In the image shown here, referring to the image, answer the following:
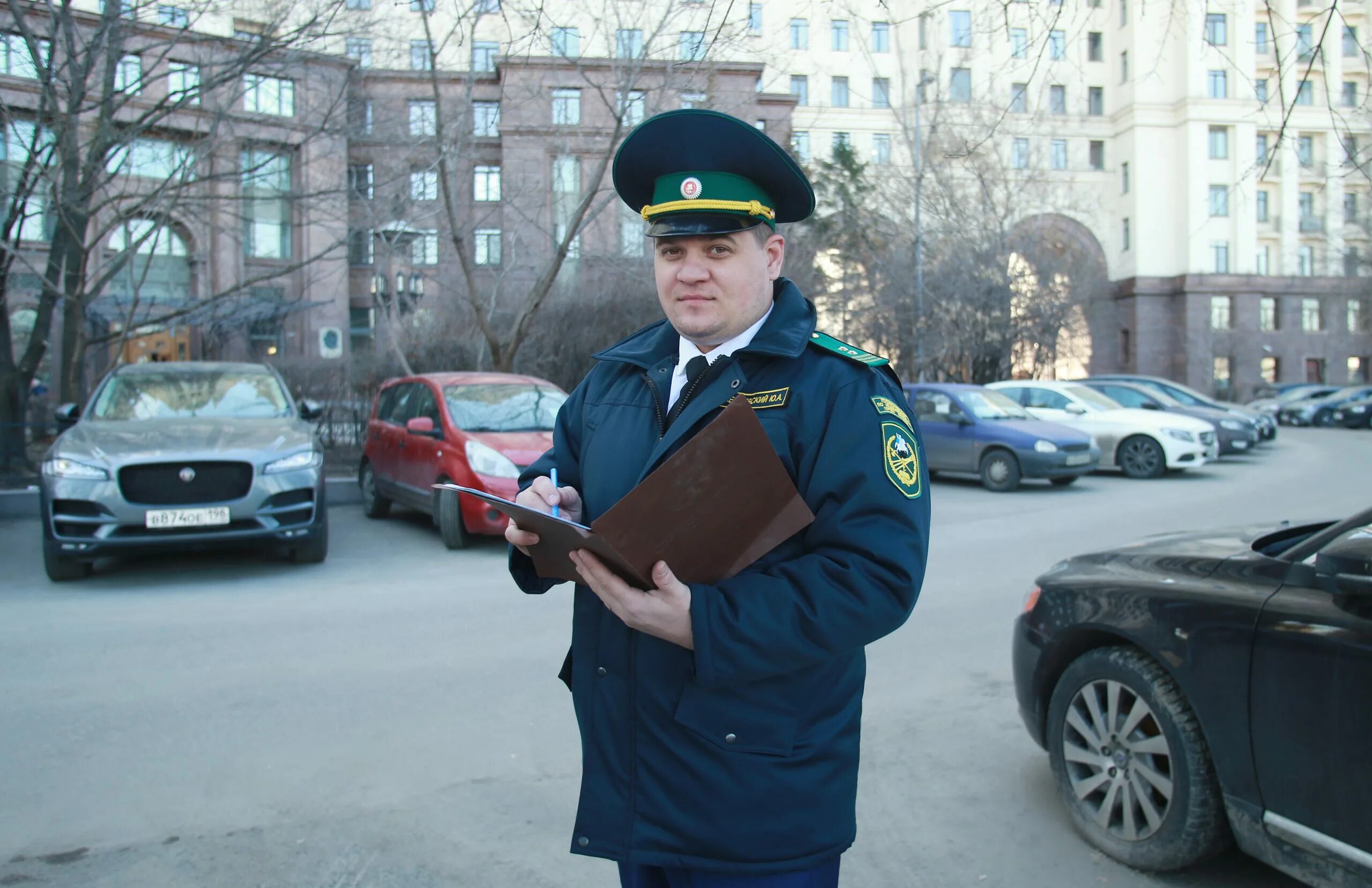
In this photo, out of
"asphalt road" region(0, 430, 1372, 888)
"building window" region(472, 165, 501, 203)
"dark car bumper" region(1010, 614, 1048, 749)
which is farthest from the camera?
"building window" region(472, 165, 501, 203)

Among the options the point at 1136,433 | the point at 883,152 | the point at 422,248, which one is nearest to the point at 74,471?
the point at 422,248

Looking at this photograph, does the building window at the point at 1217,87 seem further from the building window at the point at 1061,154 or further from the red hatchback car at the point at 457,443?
the red hatchback car at the point at 457,443

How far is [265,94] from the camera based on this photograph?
52.5ft

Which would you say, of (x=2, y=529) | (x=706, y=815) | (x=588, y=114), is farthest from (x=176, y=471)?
(x=588, y=114)

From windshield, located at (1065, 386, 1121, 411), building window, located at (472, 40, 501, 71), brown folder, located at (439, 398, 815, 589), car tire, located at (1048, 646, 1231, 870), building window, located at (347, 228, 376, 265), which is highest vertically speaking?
building window, located at (472, 40, 501, 71)

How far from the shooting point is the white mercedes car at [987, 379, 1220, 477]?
1612 cm

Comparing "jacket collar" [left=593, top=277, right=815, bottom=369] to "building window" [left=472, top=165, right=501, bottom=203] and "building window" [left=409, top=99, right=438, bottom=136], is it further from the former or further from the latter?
"building window" [left=472, top=165, right=501, bottom=203]

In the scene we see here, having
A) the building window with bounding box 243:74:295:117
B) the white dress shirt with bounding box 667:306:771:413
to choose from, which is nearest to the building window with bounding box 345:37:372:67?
the building window with bounding box 243:74:295:117

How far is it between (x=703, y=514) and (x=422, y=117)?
14.8 m

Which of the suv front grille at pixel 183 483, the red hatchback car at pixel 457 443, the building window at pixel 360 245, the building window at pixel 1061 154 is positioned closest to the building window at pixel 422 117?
the building window at pixel 360 245

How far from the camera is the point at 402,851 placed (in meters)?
3.50

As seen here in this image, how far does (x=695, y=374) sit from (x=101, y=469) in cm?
733

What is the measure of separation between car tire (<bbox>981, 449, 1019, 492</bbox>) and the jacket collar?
13.3 metres

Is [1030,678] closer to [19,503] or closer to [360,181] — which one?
[19,503]
